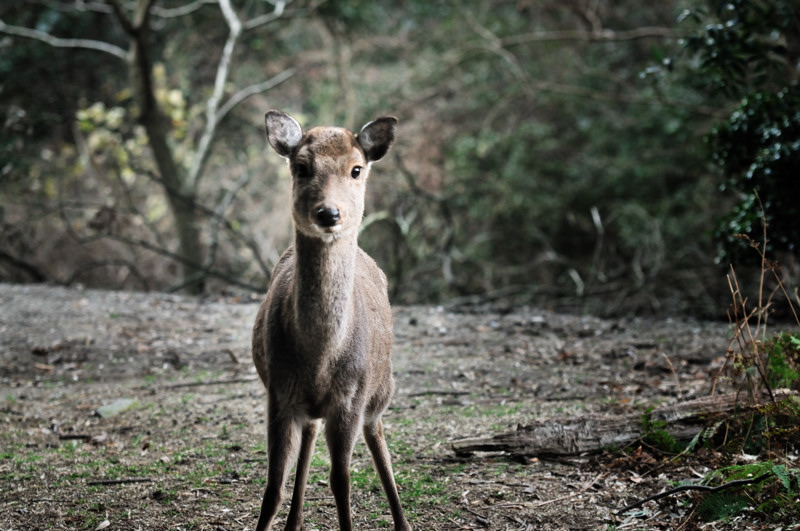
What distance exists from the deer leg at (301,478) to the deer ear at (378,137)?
1232 mm

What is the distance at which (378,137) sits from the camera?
139 inches

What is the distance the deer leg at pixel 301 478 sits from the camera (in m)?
3.58

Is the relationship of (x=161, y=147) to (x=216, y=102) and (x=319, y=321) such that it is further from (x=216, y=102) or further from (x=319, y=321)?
(x=319, y=321)

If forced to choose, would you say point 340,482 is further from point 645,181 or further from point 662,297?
point 645,181

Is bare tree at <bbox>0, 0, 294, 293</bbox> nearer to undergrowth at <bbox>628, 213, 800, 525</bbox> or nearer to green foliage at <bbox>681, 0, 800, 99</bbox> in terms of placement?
green foliage at <bbox>681, 0, 800, 99</bbox>

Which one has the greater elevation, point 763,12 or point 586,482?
point 763,12

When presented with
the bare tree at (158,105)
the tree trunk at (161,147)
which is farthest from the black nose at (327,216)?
the tree trunk at (161,147)

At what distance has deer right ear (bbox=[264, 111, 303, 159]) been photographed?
3405mm

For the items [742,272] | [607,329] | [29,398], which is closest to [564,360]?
[607,329]

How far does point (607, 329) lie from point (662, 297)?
2.82m

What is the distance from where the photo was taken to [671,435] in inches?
168

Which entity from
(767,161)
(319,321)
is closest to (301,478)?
(319,321)

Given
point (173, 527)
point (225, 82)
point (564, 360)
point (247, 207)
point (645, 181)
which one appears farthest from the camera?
point (247, 207)

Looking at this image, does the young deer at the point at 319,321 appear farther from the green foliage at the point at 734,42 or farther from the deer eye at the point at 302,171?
the green foliage at the point at 734,42
